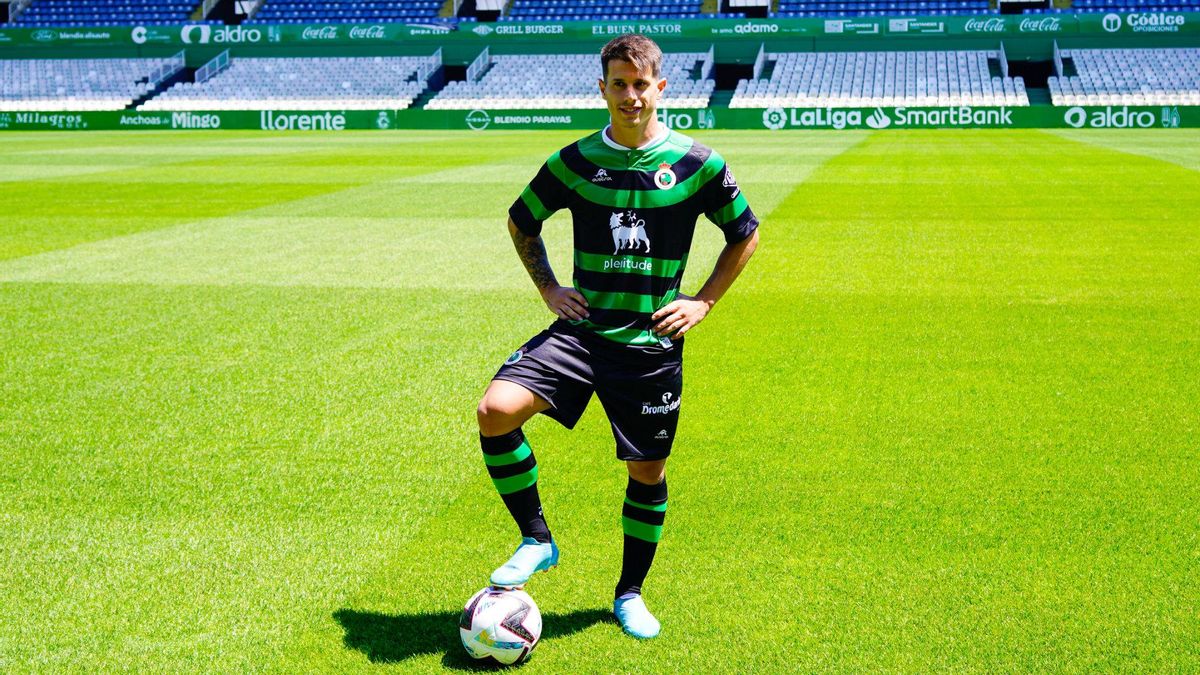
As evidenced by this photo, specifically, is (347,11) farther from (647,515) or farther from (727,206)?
(647,515)

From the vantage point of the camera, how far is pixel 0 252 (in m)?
12.6

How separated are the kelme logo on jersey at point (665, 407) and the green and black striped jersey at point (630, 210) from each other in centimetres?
17

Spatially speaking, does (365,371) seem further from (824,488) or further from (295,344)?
(824,488)

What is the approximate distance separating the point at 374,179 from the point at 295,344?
46.0ft

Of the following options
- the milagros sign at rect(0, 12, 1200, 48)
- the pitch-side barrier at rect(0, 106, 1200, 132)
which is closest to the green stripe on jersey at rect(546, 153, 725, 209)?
the pitch-side barrier at rect(0, 106, 1200, 132)

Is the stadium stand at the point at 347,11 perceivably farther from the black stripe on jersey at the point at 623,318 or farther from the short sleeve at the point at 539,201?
the black stripe on jersey at the point at 623,318

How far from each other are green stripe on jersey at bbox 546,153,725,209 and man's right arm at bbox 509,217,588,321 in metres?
0.22

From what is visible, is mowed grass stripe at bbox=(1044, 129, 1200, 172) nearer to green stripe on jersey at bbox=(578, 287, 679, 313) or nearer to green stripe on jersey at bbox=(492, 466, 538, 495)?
green stripe on jersey at bbox=(578, 287, 679, 313)

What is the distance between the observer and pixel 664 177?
3.82 meters

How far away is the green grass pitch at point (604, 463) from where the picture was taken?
3.88 metres

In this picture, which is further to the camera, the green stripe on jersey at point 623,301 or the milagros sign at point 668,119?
the milagros sign at point 668,119

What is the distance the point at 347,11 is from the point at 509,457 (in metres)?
61.6

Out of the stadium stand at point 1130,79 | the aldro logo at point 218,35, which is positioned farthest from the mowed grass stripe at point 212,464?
the aldro logo at point 218,35

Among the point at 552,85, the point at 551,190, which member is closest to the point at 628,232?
the point at 551,190
